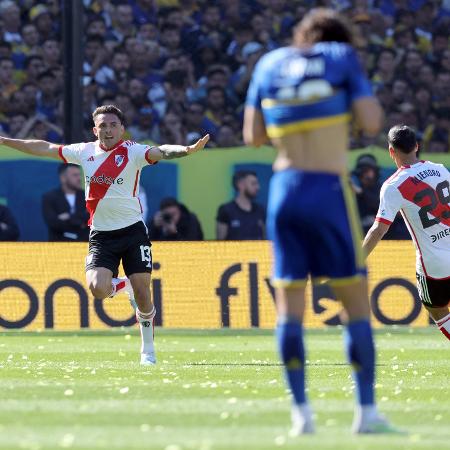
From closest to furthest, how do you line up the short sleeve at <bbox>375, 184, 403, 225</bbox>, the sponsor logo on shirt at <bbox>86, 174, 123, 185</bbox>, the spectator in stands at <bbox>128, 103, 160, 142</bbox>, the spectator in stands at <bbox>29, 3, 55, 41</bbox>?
the short sleeve at <bbox>375, 184, 403, 225</bbox> → the sponsor logo on shirt at <bbox>86, 174, 123, 185</bbox> → the spectator in stands at <bbox>128, 103, 160, 142</bbox> → the spectator in stands at <bbox>29, 3, 55, 41</bbox>

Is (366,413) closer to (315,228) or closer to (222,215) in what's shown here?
(315,228)

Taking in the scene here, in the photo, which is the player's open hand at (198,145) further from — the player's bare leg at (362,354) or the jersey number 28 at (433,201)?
the player's bare leg at (362,354)

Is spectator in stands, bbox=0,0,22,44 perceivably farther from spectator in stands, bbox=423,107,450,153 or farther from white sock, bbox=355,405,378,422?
white sock, bbox=355,405,378,422

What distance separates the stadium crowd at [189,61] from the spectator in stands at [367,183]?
2036 mm

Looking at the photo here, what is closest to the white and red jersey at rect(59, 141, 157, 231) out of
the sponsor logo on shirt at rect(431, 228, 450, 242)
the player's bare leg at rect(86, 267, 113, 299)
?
the player's bare leg at rect(86, 267, 113, 299)

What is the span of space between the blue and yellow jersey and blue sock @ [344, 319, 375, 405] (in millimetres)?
1074

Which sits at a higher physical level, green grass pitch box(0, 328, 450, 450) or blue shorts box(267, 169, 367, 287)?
blue shorts box(267, 169, 367, 287)

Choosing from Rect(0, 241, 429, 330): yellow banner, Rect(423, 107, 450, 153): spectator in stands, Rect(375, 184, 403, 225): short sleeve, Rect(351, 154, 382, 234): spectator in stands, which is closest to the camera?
Rect(375, 184, 403, 225): short sleeve

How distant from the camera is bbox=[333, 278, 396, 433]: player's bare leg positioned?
716 centimetres

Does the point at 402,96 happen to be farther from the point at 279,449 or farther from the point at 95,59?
the point at 279,449

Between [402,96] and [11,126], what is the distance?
6463 mm

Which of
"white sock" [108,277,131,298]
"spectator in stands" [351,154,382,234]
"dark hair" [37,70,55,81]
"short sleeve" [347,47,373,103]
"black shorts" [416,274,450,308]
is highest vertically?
"dark hair" [37,70,55,81]

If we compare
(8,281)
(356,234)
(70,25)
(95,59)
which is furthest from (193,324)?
(356,234)

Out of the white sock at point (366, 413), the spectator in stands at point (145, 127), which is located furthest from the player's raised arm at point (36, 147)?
the spectator in stands at point (145, 127)
